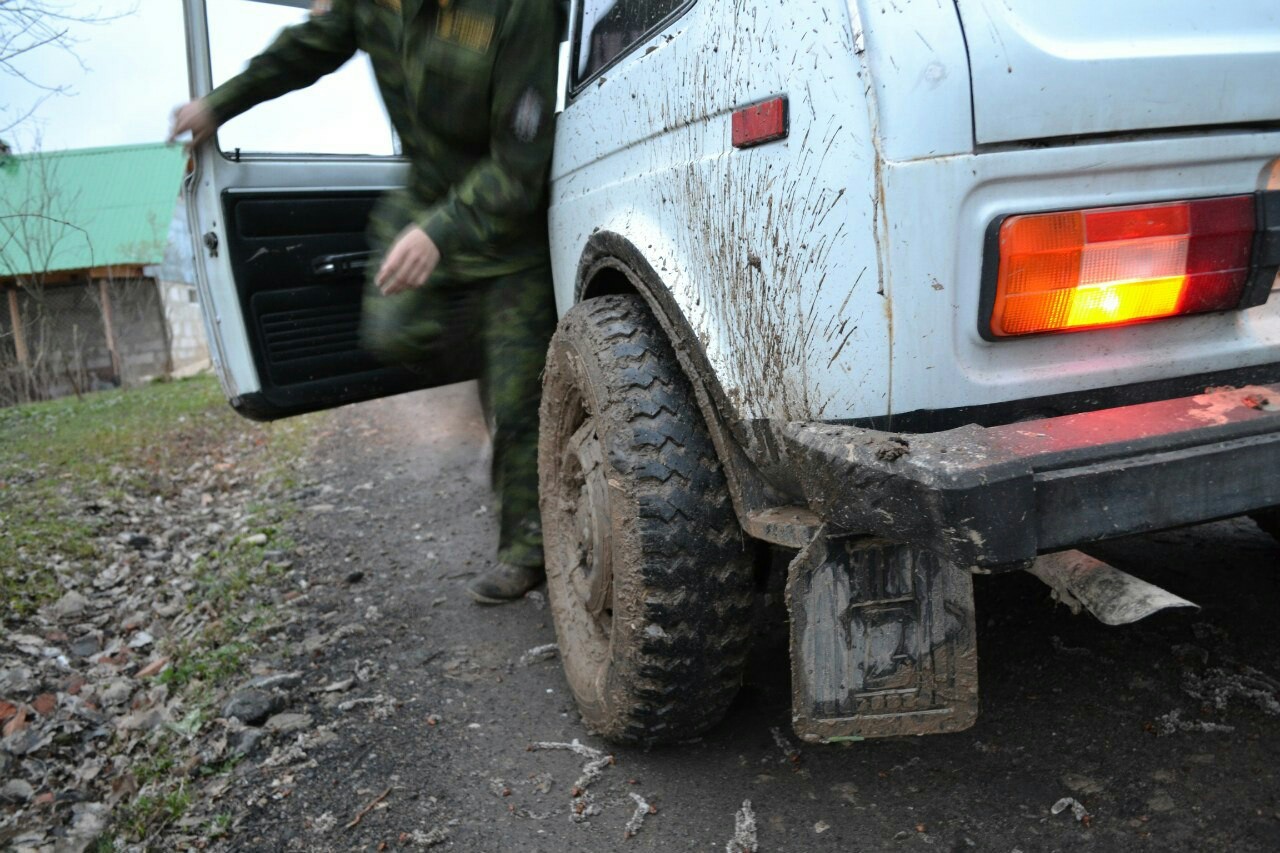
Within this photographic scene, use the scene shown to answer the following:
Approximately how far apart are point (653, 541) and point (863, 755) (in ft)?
2.46

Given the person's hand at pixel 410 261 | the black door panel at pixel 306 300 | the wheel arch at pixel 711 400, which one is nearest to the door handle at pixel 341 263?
the black door panel at pixel 306 300

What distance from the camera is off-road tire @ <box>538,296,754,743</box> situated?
1.93 metres

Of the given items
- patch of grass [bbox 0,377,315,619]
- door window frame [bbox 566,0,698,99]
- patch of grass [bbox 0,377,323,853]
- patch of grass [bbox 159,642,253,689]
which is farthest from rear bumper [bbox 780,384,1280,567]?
patch of grass [bbox 0,377,315,619]

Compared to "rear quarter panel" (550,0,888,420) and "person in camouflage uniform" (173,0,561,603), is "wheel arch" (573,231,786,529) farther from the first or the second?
"person in camouflage uniform" (173,0,561,603)

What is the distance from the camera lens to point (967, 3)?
1.37 m

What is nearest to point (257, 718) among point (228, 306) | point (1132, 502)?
point (228, 306)

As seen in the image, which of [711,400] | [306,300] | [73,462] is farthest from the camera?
[73,462]

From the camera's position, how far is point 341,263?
12.1 feet

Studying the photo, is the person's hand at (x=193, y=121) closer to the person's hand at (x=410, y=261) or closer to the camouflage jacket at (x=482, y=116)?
the camouflage jacket at (x=482, y=116)

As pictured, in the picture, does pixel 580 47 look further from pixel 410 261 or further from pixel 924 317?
pixel 924 317

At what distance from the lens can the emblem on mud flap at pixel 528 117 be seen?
264cm

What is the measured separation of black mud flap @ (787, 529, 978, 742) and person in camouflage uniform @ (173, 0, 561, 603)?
→ 5.20 ft

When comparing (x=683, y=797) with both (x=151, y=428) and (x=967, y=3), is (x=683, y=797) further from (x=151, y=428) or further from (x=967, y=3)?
(x=151, y=428)

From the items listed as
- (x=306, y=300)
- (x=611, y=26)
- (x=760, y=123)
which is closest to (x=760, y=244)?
(x=760, y=123)
